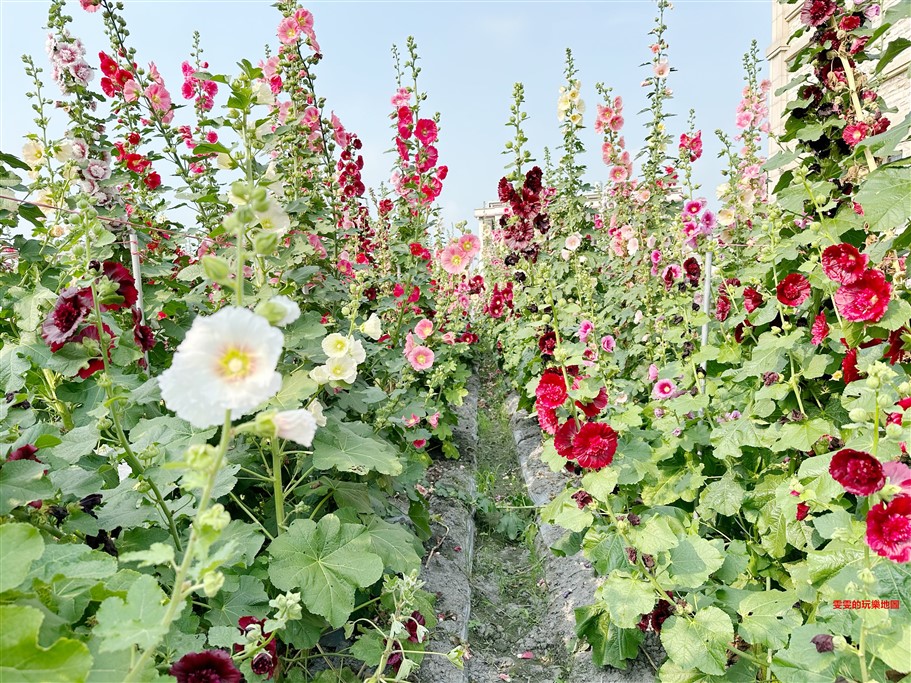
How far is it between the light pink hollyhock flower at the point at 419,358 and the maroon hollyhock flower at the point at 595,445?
1.34 m

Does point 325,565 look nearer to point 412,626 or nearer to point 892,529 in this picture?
point 412,626

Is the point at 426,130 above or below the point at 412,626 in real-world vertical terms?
above

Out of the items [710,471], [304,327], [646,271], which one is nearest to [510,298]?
[646,271]

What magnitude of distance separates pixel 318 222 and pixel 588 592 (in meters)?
2.05

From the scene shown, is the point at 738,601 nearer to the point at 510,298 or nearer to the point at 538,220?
the point at 538,220

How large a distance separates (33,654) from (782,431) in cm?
209

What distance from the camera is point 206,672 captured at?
1.06 meters

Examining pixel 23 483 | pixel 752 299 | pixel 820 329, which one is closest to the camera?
pixel 23 483

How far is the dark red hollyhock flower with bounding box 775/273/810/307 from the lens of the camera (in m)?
2.04

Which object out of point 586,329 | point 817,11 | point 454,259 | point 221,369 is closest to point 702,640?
point 221,369

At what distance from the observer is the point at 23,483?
1045 millimetres

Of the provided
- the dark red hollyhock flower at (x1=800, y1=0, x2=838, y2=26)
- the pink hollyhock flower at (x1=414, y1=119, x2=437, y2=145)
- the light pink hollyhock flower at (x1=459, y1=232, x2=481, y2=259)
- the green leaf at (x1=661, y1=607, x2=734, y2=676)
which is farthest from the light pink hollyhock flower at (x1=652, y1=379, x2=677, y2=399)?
the pink hollyhock flower at (x1=414, y1=119, x2=437, y2=145)

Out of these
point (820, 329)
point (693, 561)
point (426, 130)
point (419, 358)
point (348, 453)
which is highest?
point (426, 130)

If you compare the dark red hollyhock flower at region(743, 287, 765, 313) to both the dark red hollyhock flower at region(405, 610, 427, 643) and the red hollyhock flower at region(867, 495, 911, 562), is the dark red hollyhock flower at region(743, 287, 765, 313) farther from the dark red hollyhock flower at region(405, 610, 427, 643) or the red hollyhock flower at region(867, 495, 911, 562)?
the dark red hollyhock flower at region(405, 610, 427, 643)
